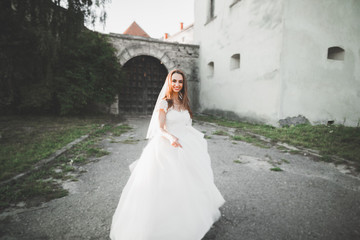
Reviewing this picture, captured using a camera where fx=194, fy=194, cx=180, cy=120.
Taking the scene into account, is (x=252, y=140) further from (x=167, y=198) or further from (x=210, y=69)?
(x=210, y=69)

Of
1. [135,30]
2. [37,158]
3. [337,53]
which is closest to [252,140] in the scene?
[37,158]

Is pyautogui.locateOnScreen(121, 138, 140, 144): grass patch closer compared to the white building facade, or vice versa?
pyautogui.locateOnScreen(121, 138, 140, 144): grass patch

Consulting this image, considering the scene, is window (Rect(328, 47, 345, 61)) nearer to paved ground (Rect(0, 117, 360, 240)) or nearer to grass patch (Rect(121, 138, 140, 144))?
paved ground (Rect(0, 117, 360, 240))

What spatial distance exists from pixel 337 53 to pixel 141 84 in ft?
30.4

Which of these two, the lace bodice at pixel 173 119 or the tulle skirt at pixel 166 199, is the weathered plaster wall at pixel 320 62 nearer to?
the lace bodice at pixel 173 119

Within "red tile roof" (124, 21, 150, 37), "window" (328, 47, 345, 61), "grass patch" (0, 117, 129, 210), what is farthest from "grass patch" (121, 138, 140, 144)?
"red tile roof" (124, 21, 150, 37)

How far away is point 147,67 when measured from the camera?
11.4 meters

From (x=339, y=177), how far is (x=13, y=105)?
1055 centimetres

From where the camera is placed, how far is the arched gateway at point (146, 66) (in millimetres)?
10602

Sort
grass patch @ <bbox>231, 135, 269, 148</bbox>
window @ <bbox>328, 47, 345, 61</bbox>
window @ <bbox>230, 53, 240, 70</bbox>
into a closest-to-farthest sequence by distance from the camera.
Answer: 1. grass patch @ <bbox>231, 135, 269, 148</bbox>
2. window @ <bbox>328, 47, 345, 61</bbox>
3. window @ <bbox>230, 53, 240, 70</bbox>

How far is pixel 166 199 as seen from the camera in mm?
1594

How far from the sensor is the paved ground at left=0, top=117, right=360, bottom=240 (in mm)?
1831

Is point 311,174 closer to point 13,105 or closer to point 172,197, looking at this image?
point 172,197

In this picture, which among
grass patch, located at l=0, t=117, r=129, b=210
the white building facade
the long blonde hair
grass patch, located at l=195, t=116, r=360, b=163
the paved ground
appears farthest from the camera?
the white building facade
